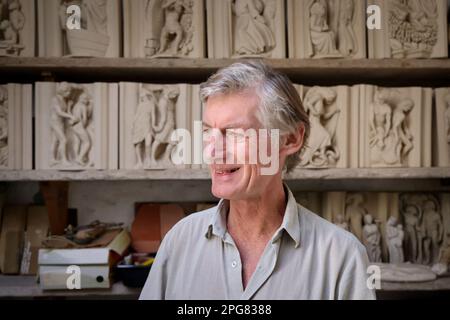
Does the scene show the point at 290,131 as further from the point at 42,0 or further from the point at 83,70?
the point at 42,0

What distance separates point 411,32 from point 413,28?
0.02 metres

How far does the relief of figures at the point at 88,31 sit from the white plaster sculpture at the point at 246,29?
0.34m

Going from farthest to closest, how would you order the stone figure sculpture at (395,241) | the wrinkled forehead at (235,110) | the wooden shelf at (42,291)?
the stone figure sculpture at (395,241)
the wooden shelf at (42,291)
the wrinkled forehead at (235,110)

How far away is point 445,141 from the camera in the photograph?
4.41ft

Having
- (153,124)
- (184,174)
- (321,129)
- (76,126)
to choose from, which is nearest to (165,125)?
(153,124)

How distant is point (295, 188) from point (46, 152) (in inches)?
34.7

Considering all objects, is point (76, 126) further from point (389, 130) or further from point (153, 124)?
point (389, 130)

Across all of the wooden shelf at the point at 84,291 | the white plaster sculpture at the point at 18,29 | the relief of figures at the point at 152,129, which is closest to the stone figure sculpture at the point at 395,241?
the wooden shelf at the point at 84,291

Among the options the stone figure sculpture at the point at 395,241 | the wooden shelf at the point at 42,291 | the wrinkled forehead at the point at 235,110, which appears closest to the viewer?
the wrinkled forehead at the point at 235,110

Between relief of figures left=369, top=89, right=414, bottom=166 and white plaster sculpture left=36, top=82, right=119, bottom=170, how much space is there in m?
0.83

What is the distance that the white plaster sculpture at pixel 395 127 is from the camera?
1.32 meters

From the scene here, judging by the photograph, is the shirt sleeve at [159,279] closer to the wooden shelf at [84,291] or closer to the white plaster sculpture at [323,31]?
the wooden shelf at [84,291]

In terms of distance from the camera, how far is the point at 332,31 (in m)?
1.35

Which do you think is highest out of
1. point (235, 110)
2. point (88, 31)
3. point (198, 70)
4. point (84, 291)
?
point (88, 31)
